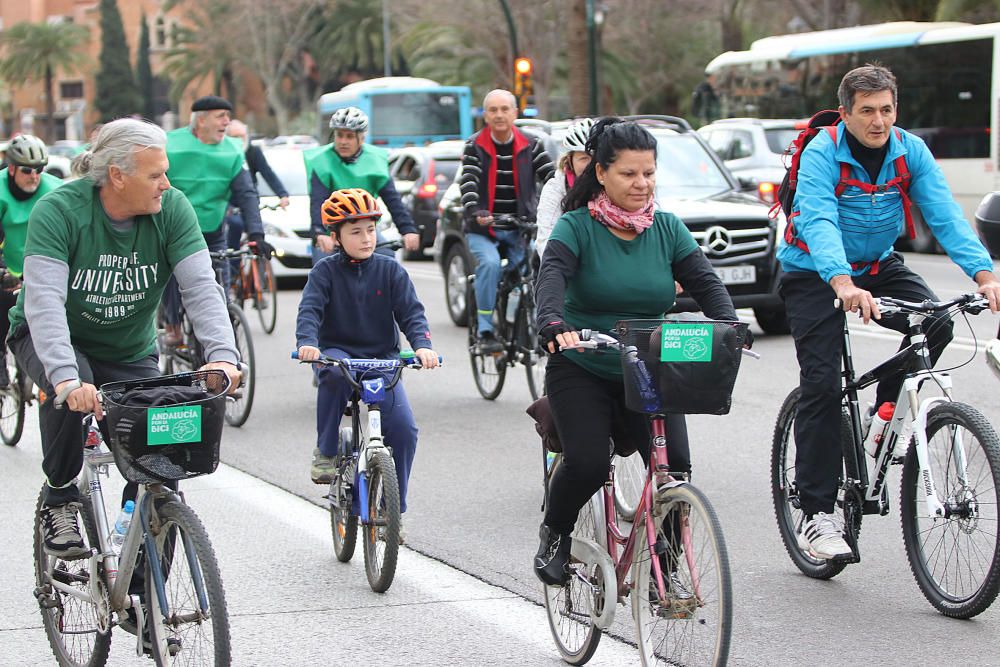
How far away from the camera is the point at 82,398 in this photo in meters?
4.14

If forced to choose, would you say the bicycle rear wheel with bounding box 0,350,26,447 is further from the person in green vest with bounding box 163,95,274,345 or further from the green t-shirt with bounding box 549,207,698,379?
the green t-shirt with bounding box 549,207,698,379

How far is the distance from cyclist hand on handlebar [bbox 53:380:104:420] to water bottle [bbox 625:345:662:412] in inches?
57.7

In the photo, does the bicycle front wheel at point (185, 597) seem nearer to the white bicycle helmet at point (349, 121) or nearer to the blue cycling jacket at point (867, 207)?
the blue cycling jacket at point (867, 207)

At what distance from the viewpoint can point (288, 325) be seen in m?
15.0

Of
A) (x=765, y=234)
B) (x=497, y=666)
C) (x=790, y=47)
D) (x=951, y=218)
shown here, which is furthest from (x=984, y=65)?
(x=497, y=666)

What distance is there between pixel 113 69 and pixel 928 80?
281 ft

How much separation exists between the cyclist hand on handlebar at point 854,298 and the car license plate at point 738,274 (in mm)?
7487

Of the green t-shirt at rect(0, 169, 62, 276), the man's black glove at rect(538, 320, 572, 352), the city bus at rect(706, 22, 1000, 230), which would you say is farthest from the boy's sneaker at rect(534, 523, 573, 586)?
the city bus at rect(706, 22, 1000, 230)

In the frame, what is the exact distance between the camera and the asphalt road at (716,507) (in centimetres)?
498

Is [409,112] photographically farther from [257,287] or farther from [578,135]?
[578,135]

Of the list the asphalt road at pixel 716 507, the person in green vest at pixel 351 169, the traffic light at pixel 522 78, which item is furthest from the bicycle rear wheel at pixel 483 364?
the traffic light at pixel 522 78

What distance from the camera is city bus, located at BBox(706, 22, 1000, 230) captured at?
22828 millimetres

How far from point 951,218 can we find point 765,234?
744cm

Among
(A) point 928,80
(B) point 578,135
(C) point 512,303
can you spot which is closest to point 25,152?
(C) point 512,303
